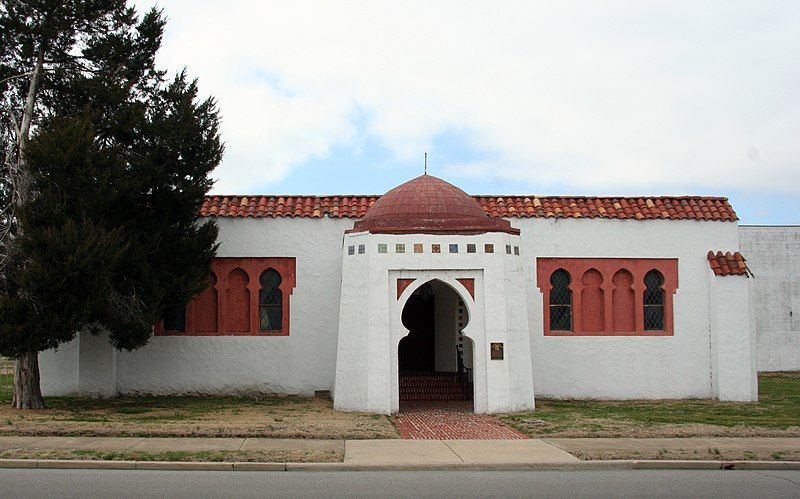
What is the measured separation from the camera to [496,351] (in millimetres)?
17453

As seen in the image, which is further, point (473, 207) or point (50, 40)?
point (473, 207)

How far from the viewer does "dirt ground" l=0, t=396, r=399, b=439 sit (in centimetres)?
1373

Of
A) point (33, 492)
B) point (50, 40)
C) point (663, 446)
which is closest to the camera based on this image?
point (33, 492)

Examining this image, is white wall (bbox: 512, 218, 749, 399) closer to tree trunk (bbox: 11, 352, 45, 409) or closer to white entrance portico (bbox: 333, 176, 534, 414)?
white entrance portico (bbox: 333, 176, 534, 414)

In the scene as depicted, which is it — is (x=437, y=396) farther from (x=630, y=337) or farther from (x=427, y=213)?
(x=630, y=337)

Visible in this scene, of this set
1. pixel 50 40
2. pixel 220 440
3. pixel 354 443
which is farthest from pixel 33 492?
pixel 50 40

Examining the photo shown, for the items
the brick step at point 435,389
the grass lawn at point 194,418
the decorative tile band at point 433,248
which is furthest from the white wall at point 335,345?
the decorative tile band at point 433,248

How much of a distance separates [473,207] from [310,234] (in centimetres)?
450

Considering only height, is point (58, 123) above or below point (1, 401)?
above

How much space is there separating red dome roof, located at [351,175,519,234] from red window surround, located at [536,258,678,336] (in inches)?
128

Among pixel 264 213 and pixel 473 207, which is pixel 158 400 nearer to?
pixel 264 213

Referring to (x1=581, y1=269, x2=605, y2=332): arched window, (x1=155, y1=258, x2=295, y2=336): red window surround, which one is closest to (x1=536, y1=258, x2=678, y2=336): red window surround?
(x1=581, y1=269, x2=605, y2=332): arched window

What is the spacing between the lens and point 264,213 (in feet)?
68.8

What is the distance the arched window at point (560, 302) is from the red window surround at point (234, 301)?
6.68m
